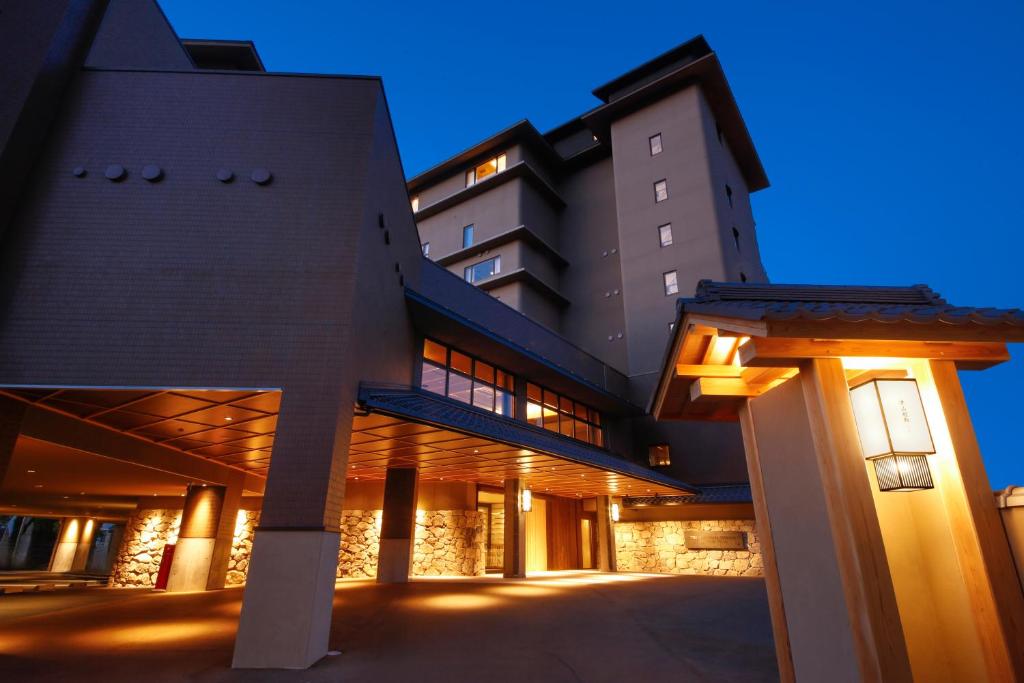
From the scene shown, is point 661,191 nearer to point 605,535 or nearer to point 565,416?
point 565,416

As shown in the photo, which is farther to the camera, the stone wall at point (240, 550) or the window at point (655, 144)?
the window at point (655, 144)

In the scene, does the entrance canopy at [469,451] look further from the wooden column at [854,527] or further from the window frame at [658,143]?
the window frame at [658,143]

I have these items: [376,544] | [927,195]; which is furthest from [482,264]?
[927,195]

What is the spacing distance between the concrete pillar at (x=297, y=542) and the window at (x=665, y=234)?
21.5 meters

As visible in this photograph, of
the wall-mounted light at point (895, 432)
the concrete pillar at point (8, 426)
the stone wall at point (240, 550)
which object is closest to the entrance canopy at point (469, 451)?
the stone wall at point (240, 550)

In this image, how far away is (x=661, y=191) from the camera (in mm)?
26484

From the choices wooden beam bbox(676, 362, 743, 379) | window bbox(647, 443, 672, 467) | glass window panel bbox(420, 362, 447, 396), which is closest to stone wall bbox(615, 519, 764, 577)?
window bbox(647, 443, 672, 467)

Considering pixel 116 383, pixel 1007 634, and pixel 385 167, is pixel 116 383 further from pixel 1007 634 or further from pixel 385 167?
pixel 1007 634

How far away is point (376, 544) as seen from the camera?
1900 cm

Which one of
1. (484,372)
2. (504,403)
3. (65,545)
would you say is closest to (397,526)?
(504,403)

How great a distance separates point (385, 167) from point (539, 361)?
30.8 ft

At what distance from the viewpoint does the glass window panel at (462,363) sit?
16.3 metres

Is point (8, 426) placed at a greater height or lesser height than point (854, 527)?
greater

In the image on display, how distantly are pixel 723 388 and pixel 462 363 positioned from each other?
12138 mm
